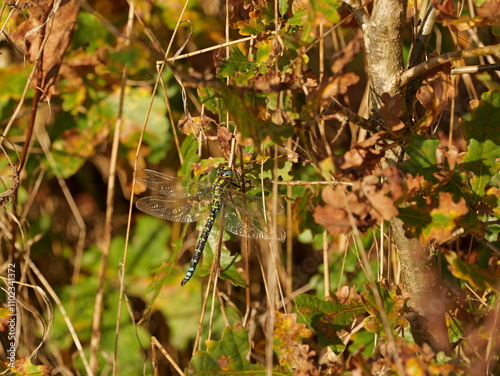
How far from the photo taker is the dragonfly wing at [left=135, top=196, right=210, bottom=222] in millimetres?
1742

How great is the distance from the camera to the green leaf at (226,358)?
0.95m

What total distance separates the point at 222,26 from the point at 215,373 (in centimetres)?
143

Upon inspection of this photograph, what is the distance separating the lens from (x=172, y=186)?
1.77m

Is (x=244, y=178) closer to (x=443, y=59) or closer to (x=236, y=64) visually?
(x=236, y=64)

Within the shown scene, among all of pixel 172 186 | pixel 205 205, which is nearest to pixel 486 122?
pixel 205 205

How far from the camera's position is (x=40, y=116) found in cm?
210

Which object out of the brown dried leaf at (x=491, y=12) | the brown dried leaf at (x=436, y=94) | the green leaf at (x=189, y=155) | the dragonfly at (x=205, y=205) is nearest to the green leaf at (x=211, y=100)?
the green leaf at (x=189, y=155)

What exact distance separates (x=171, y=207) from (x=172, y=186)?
0.23ft

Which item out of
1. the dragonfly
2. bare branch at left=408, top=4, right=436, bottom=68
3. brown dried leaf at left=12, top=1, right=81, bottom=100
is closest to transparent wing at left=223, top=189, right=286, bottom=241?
the dragonfly

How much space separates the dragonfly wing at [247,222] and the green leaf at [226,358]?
1.54 ft

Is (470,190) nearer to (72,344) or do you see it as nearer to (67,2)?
(67,2)

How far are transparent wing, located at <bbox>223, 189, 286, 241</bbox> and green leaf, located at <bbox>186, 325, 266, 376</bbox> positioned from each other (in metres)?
0.47

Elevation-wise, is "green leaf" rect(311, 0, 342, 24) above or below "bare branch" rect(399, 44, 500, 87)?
above

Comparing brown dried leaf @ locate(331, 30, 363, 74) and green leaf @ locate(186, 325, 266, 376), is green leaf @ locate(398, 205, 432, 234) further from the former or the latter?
green leaf @ locate(186, 325, 266, 376)
